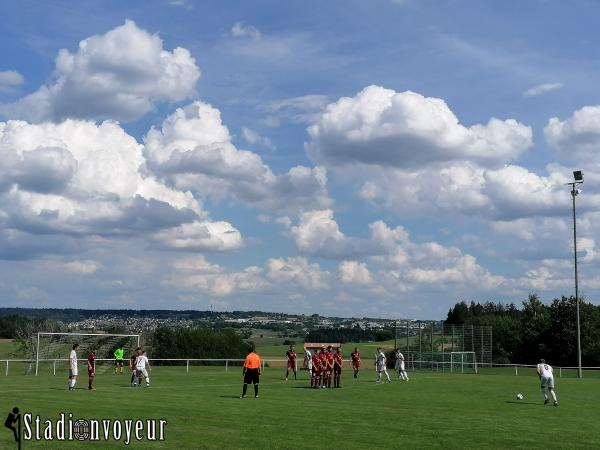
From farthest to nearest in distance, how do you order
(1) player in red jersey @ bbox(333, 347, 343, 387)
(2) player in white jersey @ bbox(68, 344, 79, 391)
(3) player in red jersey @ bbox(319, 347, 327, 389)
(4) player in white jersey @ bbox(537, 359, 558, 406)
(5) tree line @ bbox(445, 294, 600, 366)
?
(5) tree line @ bbox(445, 294, 600, 366) → (1) player in red jersey @ bbox(333, 347, 343, 387) → (3) player in red jersey @ bbox(319, 347, 327, 389) → (2) player in white jersey @ bbox(68, 344, 79, 391) → (4) player in white jersey @ bbox(537, 359, 558, 406)

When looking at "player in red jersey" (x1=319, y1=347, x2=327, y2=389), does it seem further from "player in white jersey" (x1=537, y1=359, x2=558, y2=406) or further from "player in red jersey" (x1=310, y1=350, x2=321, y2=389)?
"player in white jersey" (x1=537, y1=359, x2=558, y2=406)

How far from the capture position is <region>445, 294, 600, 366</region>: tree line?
83.8 metres

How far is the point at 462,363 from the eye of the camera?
5838 centimetres

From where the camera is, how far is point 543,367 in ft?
92.6

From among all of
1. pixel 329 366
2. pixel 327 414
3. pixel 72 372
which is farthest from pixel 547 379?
pixel 72 372

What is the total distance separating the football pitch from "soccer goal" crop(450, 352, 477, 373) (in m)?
23.0

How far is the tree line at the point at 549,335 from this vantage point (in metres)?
83.8

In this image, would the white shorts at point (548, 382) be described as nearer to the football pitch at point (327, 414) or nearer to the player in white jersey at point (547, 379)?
the player in white jersey at point (547, 379)

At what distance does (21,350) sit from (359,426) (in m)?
77.7

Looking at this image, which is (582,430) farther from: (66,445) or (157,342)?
(157,342)

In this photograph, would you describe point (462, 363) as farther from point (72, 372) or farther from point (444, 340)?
point (72, 372)

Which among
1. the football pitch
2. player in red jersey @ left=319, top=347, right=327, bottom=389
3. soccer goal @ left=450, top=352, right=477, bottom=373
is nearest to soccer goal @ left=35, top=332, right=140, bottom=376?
soccer goal @ left=450, top=352, right=477, bottom=373

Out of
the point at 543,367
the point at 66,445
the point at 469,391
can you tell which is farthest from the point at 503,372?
the point at 66,445

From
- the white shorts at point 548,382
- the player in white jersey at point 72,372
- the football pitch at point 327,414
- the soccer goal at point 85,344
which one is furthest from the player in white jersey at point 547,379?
the soccer goal at point 85,344
